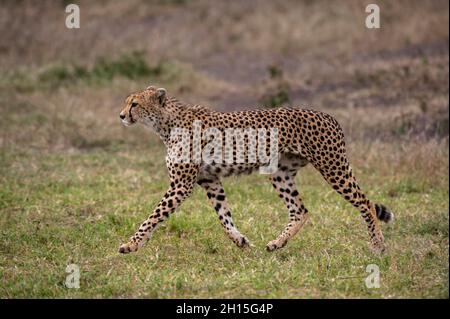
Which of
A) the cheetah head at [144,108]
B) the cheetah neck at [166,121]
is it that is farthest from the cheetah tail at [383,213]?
the cheetah head at [144,108]

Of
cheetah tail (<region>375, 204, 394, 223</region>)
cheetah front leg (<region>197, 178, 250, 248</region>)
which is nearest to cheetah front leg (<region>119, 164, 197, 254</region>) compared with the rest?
cheetah front leg (<region>197, 178, 250, 248</region>)

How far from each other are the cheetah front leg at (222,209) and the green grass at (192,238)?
0.09m

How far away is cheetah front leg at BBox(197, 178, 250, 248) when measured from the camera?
22.8 feet

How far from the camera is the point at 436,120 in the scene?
38.3ft

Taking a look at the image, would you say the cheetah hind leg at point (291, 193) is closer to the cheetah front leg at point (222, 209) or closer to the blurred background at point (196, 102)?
the blurred background at point (196, 102)

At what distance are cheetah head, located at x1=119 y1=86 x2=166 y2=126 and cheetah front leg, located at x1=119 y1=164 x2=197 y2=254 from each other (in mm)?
491

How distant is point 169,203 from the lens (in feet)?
22.2

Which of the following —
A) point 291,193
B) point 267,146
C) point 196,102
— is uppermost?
point 267,146

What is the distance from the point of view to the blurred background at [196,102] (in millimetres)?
6527

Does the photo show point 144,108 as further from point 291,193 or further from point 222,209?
point 291,193

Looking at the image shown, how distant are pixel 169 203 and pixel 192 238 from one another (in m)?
0.61

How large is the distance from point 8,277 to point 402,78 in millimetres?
8929
